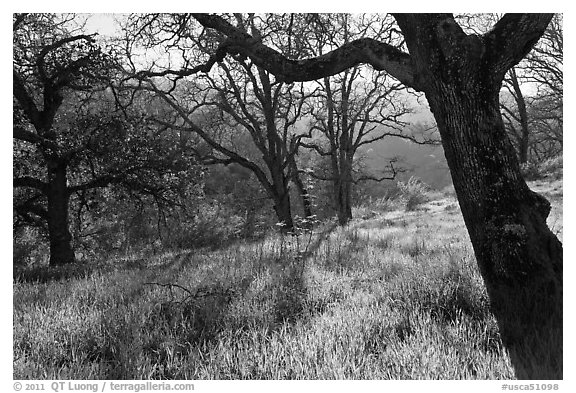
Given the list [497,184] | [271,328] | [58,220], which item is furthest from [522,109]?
[271,328]

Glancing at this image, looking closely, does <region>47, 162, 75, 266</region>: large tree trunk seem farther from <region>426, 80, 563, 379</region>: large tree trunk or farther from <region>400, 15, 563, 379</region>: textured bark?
<region>426, 80, 563, 379</region>: large tree trunk

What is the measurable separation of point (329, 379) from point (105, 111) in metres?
9.56

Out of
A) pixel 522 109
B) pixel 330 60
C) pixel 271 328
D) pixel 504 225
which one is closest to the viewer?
pixel 504 225

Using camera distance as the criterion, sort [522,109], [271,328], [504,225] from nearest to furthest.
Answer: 1. [504,225]
2. [271,328]
3. [522,109]

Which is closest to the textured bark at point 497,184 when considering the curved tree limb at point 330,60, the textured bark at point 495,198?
the textured bark at point 495,198

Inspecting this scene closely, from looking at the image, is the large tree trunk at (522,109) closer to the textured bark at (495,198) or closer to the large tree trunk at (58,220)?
the textured bark at (495,198)

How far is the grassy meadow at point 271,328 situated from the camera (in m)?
2.79

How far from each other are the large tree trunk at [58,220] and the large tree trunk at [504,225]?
933 cm

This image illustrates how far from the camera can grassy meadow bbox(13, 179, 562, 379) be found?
9.16 ft

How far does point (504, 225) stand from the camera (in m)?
2.97

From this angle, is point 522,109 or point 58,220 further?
point 522,109

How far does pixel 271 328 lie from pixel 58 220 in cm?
856

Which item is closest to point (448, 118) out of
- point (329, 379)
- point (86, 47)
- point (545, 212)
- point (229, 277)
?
point (545, 212)

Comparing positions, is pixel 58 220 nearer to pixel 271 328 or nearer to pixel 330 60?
pixel 271 328
